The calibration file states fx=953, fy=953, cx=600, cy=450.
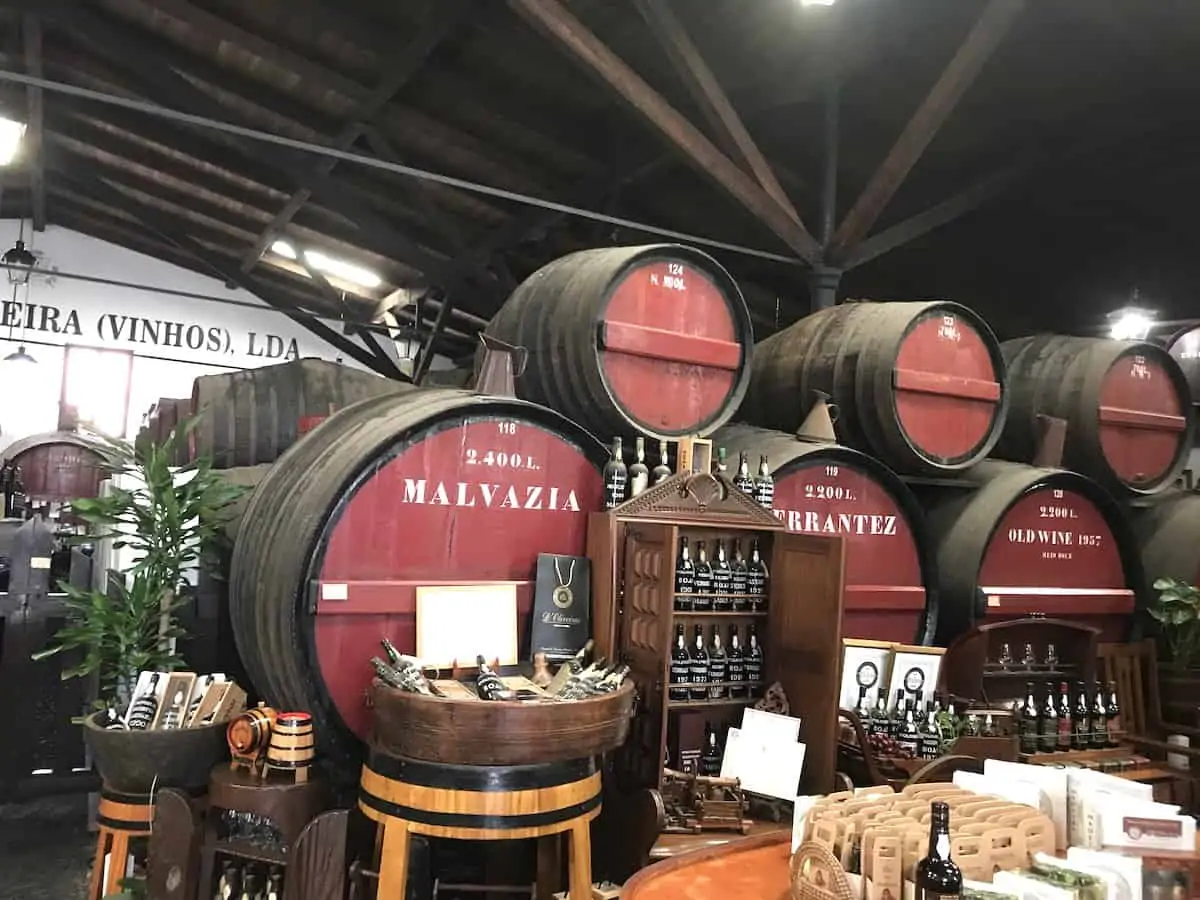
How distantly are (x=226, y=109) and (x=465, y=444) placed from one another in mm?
4829

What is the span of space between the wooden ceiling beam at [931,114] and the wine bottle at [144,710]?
14.0ft

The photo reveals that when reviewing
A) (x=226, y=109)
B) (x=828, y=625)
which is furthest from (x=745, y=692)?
(x=226, y=109)

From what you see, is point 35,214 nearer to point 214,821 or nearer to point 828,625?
point 214,821

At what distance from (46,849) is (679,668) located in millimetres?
2914

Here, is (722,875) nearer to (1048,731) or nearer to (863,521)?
(863,521)

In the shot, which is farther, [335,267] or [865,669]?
[335,267]

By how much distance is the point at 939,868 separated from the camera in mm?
1616

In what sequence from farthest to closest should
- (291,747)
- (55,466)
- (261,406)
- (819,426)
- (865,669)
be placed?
1. (55,466)
2. (261,406)
3. (819,426)
4. (865,669)
5. (291,747)

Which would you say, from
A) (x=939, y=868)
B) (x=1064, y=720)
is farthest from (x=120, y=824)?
(x=1064, y=720)

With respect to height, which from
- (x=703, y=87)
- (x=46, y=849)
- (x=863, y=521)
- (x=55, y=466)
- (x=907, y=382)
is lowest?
(x=46, y=849)

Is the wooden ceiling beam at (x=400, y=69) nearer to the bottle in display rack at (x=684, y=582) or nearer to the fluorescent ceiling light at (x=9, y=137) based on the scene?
the fluorescent ceiling light at (x=9, y=137)

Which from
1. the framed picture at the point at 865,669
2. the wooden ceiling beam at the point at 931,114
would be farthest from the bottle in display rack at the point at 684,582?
the wooden ceiling beam at the point at 931,114

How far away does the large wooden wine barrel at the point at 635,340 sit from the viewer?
335 centimetres

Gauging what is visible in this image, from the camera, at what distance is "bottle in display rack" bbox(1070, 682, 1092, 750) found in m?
4.18
